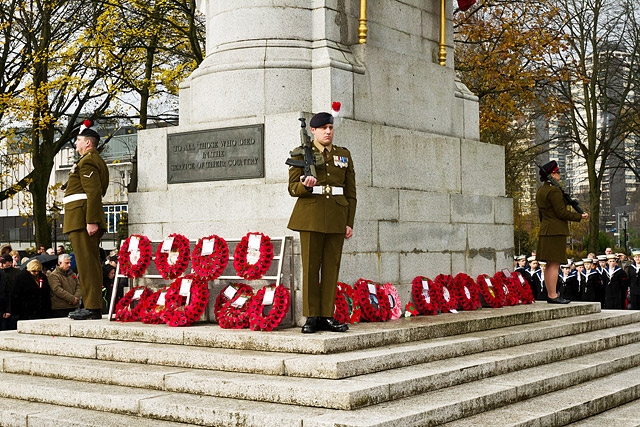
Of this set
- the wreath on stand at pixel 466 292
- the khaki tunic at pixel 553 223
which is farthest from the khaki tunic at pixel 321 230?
the khaki tunic at pixel 553 223

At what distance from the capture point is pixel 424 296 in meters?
10.4

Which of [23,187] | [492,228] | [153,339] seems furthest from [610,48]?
[153,339]

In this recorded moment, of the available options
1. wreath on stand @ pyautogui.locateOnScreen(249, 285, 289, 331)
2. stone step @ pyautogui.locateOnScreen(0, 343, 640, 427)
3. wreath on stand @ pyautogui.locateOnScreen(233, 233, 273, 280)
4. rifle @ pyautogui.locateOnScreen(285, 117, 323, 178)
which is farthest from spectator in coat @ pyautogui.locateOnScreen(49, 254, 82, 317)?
rifle @ pyautogui.locateOnScreen(285, 117, 323, 178)

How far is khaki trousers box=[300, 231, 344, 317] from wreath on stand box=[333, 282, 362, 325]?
542mm

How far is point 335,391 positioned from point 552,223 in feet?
22.0

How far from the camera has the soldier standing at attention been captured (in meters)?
12.1

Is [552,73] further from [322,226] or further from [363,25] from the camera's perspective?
[322,226]

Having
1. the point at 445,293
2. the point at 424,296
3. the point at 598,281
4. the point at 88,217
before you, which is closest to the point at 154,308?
the point at 88,217

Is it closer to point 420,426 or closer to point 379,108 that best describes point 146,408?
point 420,426

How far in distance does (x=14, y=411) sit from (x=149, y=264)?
3235 mm

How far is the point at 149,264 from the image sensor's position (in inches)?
400

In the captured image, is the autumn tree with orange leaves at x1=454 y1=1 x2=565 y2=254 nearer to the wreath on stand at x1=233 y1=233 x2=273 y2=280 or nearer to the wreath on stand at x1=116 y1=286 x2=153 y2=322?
the wreath on stand at x1=116 y1=286 x2=153 y2=322

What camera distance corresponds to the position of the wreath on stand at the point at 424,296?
10.3m

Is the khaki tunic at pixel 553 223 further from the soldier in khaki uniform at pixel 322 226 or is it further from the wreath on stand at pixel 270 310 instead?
the wreath on stand at pixel 270 310
